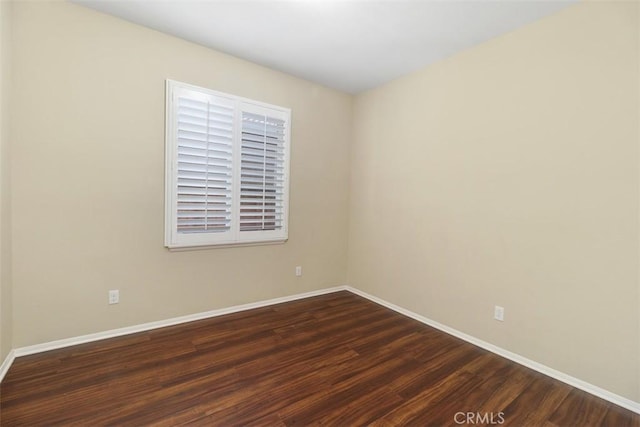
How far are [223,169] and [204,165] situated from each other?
19 cm

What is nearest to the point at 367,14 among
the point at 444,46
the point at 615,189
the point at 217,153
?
the point at 444,46

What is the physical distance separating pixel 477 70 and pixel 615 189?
1.45 meters

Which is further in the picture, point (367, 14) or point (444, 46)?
point (444, 46)

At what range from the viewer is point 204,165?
275cm

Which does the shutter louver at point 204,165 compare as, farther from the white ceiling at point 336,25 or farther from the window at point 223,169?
the white ceiling at point 336,25

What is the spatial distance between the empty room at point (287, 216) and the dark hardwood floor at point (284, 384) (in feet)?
0.05

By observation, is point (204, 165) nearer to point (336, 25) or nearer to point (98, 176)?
point (98, 176)

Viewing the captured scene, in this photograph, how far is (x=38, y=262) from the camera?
7.02 ft

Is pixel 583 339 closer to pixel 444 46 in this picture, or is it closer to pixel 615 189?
pixel 615 189

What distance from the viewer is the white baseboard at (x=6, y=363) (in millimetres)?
1866

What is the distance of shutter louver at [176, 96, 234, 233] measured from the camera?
265 cm

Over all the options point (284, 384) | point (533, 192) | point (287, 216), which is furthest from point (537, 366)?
point (287, 216)

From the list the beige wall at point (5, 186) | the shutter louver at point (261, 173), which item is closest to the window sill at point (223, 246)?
the shutter louver at point (261, 173)

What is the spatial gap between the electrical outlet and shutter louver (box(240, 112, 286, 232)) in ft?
3.98
